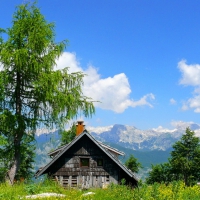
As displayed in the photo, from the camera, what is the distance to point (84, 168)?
2948 centimetres

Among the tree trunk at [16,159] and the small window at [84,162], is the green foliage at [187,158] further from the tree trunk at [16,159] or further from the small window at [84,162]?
the tree trunk at [16,159]

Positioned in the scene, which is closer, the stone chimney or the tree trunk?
the tree trunk

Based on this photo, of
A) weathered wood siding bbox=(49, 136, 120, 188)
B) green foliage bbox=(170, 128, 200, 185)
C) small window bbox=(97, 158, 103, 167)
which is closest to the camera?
weathered wood siding bbox=(49, 136, 120, 188)

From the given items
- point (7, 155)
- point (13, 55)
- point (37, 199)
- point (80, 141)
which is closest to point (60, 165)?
point (80, 141)

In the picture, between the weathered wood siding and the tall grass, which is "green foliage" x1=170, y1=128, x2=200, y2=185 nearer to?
the weathered wood siding

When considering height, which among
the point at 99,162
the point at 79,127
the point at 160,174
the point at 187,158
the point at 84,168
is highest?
the point at 79,127

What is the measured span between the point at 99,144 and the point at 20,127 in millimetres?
10475

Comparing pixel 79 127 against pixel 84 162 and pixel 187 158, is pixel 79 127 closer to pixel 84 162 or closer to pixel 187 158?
pixel 84 162

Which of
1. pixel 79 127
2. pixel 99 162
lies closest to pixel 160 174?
pixel 79 127

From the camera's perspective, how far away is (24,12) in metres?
20.5

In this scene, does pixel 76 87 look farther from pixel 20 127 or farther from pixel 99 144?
pixel 99 144

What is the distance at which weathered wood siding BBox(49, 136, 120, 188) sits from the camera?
2912 cm

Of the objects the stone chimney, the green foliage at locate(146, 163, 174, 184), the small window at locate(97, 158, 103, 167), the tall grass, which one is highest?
the stone chimney

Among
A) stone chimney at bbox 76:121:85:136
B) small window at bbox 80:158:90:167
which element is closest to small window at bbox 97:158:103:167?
small window at bbox 80:158:90:167
